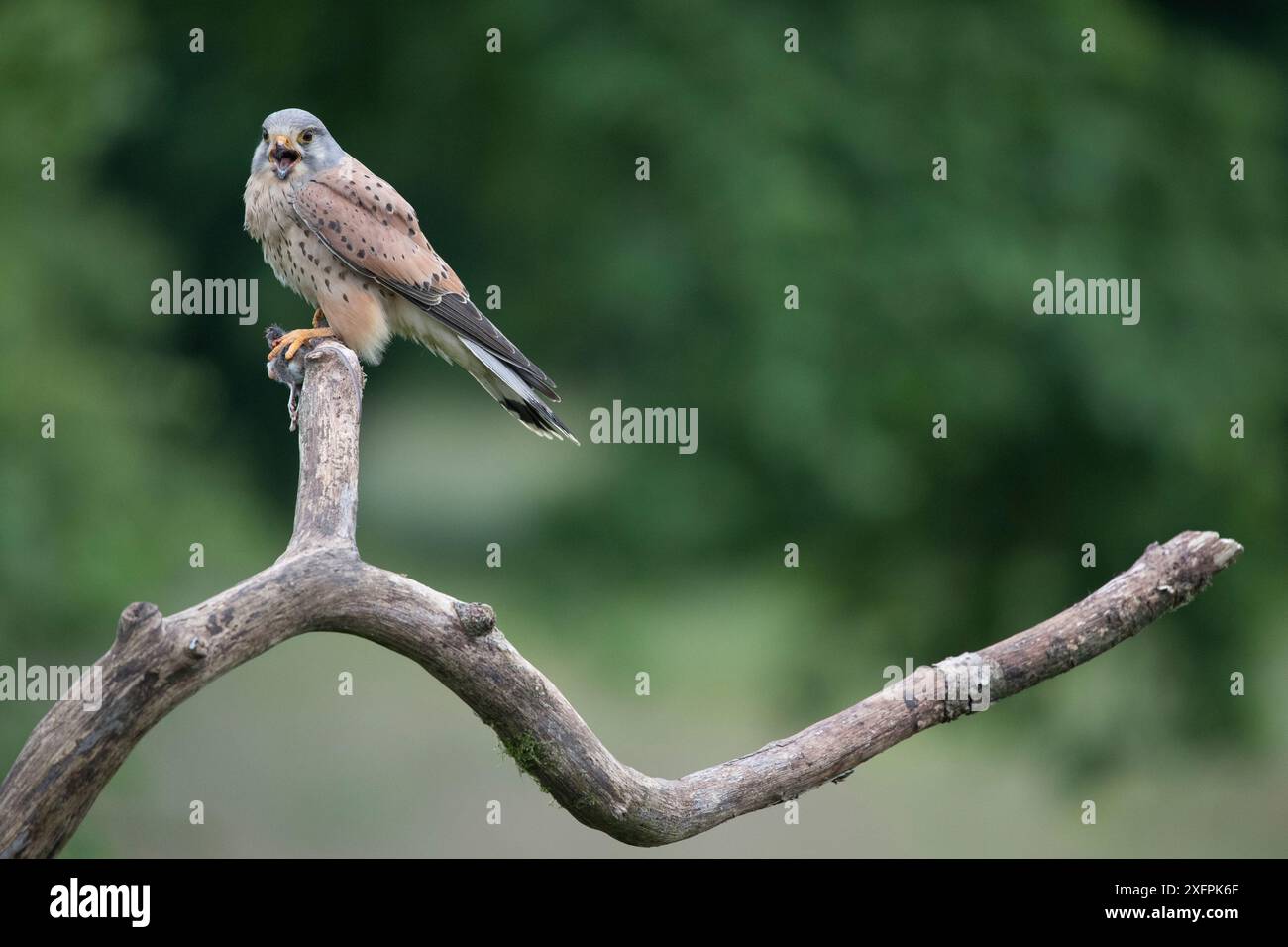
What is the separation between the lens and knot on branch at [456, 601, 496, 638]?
3051 millimetres

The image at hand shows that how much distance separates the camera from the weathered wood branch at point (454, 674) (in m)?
2.71

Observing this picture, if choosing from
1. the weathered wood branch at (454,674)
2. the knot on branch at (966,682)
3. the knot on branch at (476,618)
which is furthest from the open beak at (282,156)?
the knot on branch at (966,682)

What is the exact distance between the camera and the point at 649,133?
9.98 m

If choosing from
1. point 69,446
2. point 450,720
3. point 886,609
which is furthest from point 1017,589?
point 69,446

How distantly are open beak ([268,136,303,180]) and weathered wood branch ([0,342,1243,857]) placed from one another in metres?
1.46

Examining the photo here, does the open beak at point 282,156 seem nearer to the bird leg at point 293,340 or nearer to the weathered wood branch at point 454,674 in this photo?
the bird leg at point 293,340

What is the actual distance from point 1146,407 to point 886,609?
205cm

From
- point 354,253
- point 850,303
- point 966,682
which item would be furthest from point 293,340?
point 850,303

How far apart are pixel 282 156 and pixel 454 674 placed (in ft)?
8.27

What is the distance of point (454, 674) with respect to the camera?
3.15m

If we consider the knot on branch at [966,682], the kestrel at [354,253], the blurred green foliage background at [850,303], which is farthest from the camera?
the blurred green foliage background at [850,303]

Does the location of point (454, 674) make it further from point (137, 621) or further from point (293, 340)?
point (293, 340)

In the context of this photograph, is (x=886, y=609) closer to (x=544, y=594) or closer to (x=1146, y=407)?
(x=1146, y=407)

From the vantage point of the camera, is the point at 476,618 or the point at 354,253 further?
the point at 354,253
